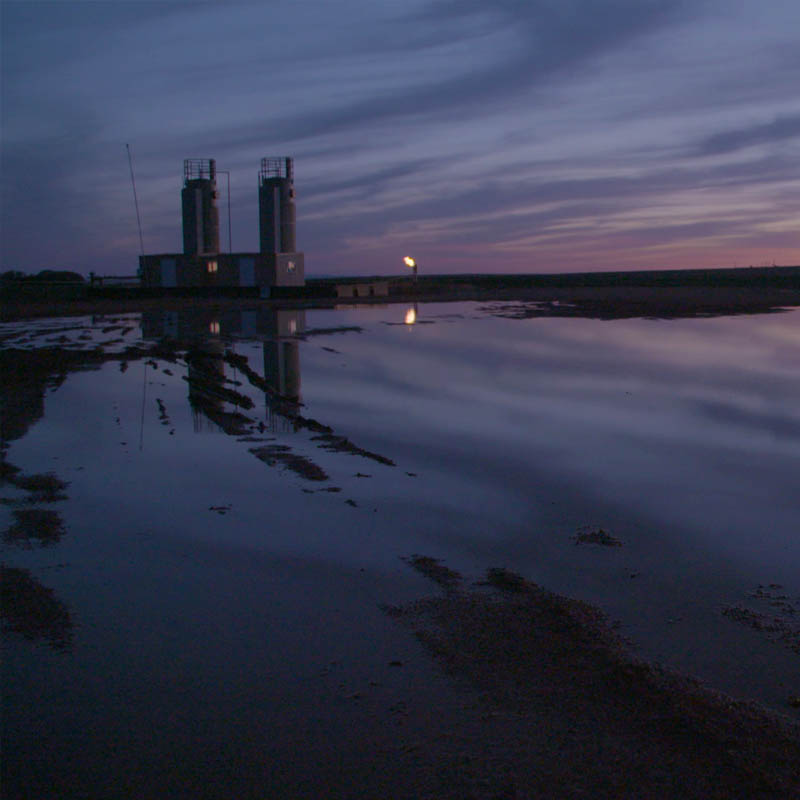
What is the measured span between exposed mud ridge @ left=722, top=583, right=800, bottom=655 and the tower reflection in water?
7.56m

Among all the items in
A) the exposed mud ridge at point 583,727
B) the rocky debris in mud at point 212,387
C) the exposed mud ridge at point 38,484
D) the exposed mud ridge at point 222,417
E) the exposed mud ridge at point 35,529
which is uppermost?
the rocky debris in mud at point 212,387

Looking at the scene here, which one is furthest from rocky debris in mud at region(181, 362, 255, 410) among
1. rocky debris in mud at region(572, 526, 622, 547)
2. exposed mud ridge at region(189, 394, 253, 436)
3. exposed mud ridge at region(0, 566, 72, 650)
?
exposed mud ridge at region(0, 566, 72, 650)

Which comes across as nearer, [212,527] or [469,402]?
[212,527]

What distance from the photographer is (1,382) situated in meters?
17.6

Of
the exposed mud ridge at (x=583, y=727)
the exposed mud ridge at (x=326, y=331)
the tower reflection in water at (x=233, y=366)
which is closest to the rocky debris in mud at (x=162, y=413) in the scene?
the tower reflection in water at (x=233, y=366)

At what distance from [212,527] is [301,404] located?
710 centimetres

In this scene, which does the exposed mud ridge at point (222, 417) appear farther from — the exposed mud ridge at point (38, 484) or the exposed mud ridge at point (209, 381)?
the exposed mud ridge at point (38, 484)

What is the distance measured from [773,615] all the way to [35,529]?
5887 mm

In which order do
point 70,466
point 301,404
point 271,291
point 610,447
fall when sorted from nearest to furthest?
point 70,466 → point 610,447 → point 301,404 → point 271,291

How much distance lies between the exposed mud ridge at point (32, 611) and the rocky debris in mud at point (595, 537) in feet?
12.9

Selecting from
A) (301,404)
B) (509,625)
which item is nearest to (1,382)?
(301,404)

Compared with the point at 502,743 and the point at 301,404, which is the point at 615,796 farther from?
the point at 301,404

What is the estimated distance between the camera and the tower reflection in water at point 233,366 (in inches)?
532

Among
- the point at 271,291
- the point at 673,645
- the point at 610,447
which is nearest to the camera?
the point at 673,645
